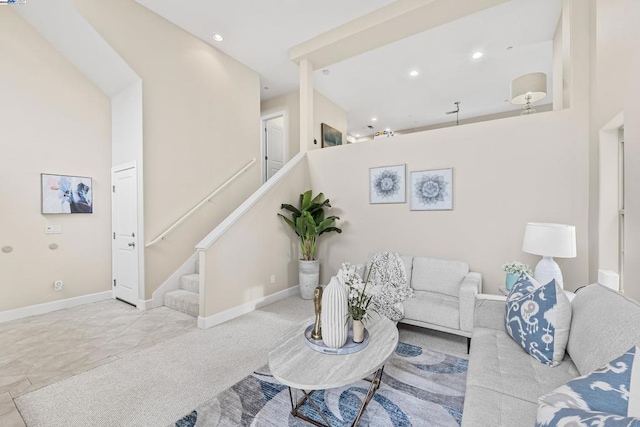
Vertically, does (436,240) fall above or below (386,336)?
above

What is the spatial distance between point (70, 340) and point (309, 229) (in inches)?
117

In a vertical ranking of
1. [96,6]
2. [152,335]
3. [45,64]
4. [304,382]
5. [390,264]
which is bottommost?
[152,335]

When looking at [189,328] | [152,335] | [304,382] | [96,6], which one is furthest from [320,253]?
[96,6]

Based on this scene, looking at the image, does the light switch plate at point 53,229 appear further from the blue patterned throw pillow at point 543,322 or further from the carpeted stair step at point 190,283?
the blue patterned throw pillow at point 543,322

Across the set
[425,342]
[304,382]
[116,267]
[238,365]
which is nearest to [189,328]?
[238,365]

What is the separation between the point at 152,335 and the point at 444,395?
2.91m

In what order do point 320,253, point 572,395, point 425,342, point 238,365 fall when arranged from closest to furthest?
1. point 572,395
2. point 238,365
3. point 425,342
4. point 320,253

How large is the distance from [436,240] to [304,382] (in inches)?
110

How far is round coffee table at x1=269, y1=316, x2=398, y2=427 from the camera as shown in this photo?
1.46m

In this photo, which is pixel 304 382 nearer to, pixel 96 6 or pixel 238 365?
pixel 238 365

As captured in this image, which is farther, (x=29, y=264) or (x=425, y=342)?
(x=29, y=264)

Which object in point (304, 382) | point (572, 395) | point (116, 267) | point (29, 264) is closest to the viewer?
point (572, 395)

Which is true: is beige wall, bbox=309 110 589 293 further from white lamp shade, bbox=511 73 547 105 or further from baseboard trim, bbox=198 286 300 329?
baseboard trim, bbox=198 286 300 329

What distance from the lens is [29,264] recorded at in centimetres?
360
